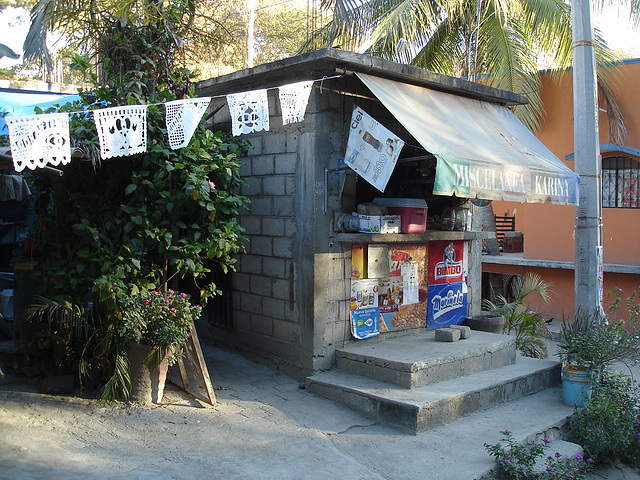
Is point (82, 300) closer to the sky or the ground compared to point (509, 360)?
closer to the sky

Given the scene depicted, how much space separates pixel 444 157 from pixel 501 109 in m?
3.25

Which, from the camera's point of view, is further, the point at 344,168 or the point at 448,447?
the point at 344,168

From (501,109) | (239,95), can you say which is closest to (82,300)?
(239,95)

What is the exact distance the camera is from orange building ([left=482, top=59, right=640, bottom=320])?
39.1ft

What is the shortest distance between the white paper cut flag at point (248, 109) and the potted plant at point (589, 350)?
399 centimetres

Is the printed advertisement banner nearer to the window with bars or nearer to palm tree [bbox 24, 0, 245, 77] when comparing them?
palm tree [bbox 24, 0, 245, 77]

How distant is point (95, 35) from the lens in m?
6.89

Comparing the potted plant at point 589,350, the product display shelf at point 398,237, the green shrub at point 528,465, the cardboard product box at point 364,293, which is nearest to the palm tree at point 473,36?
the product display shelf at point 398,237

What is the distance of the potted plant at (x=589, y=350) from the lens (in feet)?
19.4

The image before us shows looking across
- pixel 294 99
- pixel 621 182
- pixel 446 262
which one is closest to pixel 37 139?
pixel 294 99

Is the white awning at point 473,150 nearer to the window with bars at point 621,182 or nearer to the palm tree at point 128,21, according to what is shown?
the palm tree at point 128,21

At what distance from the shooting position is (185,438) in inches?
192

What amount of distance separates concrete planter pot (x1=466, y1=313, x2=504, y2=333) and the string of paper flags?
4051 millimetres

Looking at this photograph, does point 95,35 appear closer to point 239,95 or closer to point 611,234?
point 239,95
